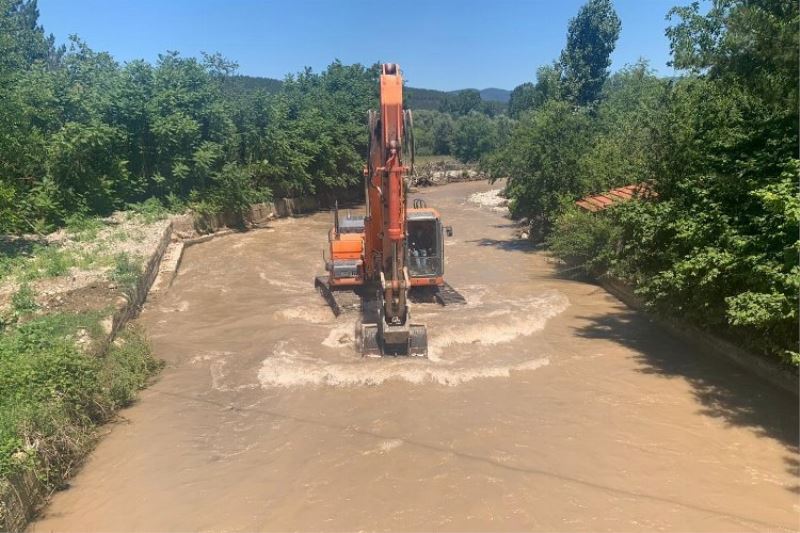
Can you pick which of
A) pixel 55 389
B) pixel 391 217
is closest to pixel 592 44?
pixel 391 217

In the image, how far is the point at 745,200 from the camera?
8.94 metres

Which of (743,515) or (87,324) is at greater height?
(87,324)

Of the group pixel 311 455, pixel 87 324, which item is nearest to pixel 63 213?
pixel 87 324

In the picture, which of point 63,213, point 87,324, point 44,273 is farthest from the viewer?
point 63,213

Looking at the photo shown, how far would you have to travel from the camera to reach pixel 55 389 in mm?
7539

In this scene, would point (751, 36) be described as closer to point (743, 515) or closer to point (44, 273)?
point (743, 515)

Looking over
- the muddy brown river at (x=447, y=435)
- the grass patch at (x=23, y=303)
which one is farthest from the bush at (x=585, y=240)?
the grass patch at (x=23, y=303)

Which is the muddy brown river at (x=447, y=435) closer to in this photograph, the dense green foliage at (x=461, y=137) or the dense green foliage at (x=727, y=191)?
the dense green foliage at (x=727, y=191)

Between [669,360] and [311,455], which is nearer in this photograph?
[311,455]

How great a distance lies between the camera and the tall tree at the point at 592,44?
168 feet

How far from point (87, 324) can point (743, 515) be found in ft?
32.6

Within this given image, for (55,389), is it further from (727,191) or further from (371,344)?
(727,191)

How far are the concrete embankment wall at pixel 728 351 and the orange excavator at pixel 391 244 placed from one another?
437 cm

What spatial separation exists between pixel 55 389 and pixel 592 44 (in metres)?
53.5
